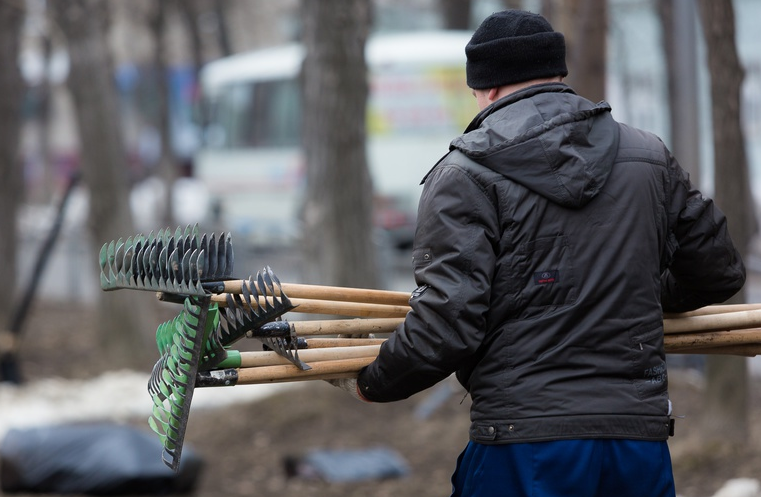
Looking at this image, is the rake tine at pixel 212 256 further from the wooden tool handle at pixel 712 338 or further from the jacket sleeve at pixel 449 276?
the wooden tool handle at pixel 712 338

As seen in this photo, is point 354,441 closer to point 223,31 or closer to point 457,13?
point 457,13

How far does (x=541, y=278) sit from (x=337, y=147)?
5.35m

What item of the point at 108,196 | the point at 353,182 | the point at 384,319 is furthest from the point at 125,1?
the point at 384,319

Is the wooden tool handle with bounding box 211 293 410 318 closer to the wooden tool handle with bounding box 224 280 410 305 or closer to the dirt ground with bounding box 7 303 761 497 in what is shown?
the wooden tool handle with bounding box 224 280 410 305

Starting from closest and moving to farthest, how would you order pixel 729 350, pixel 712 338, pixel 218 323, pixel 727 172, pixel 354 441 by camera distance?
1. pixel 218 323
2. pixel 712 338
3. pixel 729 350
4. pixel 727 172
5. pixel 354 441

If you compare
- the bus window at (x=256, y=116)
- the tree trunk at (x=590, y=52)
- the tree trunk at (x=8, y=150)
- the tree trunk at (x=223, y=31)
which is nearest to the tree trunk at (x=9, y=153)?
the tree trunk at (x=8, y=150)

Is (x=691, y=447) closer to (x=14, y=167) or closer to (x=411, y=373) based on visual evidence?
(x=411, y=373)

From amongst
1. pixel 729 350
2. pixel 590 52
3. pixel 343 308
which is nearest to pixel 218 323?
pixel 343 308

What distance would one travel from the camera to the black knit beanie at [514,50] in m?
2.57

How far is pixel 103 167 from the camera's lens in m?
9.42

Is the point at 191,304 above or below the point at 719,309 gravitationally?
above

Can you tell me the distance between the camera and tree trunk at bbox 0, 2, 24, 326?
10906 millimetres

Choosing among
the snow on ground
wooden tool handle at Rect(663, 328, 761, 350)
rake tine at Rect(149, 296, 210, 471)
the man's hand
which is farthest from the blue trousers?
the snow on ground

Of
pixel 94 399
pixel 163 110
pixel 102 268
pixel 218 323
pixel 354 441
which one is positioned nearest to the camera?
pixel 218 323
